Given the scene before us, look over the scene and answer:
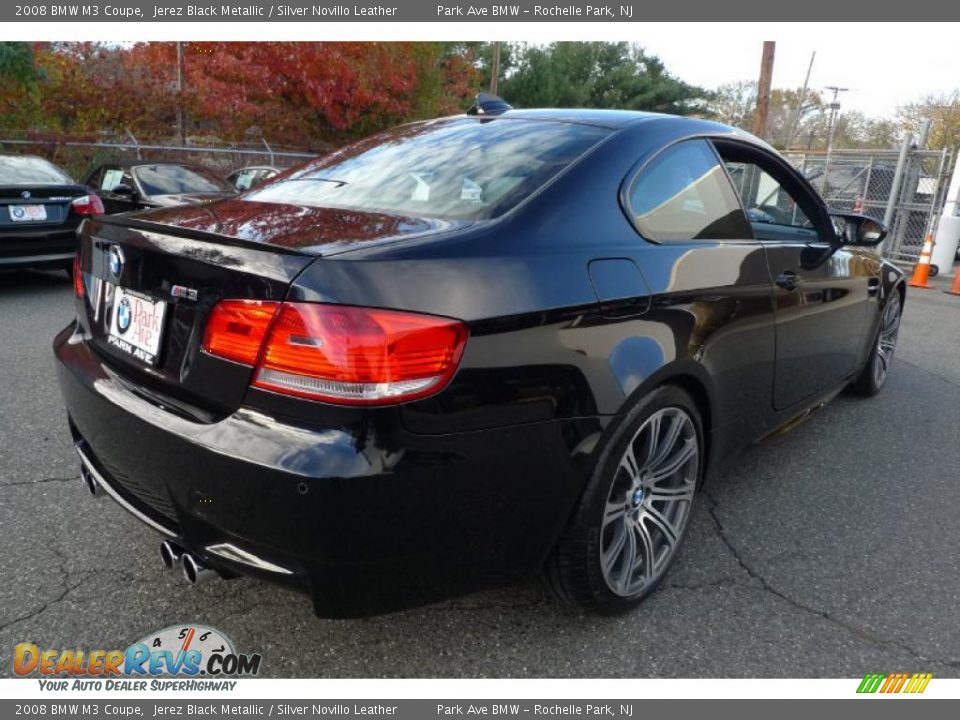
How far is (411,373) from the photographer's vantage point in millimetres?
1636

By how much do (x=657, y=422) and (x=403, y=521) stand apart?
3.18 feet

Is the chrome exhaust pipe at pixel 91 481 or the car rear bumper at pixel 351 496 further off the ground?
the car rear bumper at pixel 351 496

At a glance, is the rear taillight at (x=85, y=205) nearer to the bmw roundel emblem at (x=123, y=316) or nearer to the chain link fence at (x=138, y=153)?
the bmw roundel emblem at (x=123, y=316)

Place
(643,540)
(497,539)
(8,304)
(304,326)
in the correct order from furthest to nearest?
(8,304), (643,540), (497,539), (304,326)

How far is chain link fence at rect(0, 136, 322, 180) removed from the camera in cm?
1493

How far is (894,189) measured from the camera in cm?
1248

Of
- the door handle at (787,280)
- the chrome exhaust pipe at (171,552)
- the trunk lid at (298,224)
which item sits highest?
the trunk lid at (298,224)

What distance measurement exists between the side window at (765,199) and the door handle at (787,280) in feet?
1.04

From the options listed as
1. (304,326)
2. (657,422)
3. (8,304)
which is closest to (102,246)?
(304,326)

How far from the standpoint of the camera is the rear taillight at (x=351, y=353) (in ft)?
5.26

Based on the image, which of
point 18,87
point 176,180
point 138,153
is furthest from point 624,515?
point 18,87

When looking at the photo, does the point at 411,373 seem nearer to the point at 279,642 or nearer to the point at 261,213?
the point at 261,213

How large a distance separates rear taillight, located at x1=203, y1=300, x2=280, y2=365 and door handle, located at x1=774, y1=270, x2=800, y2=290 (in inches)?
80.5

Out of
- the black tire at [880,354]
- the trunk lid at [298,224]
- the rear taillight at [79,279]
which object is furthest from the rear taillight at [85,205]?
the black tire at [880,354]
